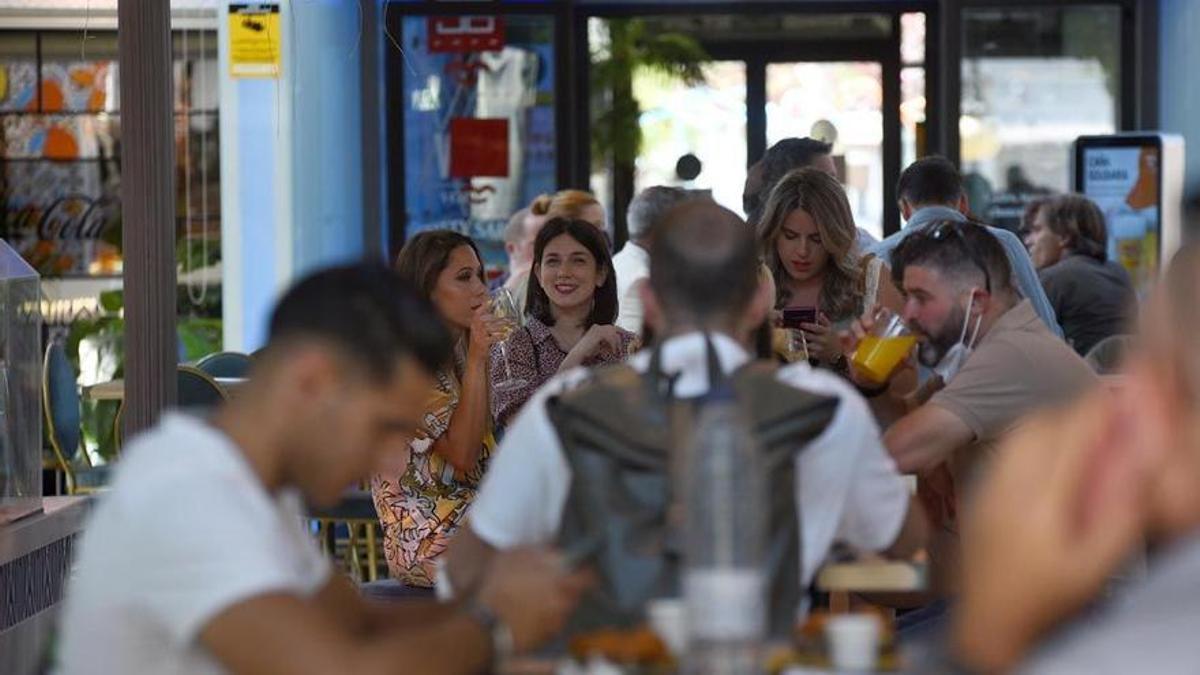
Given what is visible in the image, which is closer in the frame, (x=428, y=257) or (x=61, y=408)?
(x=428, y=257)

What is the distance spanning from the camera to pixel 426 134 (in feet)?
41.7

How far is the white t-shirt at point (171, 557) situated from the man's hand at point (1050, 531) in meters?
0.89

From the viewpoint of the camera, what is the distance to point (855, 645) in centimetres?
304

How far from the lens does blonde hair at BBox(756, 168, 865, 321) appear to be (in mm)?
6547

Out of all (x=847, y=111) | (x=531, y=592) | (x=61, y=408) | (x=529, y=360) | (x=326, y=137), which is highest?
(x=847, y=111)

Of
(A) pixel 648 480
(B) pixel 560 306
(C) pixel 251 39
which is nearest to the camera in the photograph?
(A) pixel 648 480

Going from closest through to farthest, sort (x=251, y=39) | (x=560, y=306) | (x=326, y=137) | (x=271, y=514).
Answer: (x=271, y=514) → (x=560, y=306) → (x=251, y=39) → (x=326, y=137)

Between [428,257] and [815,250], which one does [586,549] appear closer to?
[428,257]

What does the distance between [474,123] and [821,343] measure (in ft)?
22.5

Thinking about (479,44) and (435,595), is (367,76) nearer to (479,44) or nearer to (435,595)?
(479,44)

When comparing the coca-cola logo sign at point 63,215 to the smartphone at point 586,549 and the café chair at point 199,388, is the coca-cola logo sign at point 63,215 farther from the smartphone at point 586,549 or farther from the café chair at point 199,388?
the smartphone at point 586,549

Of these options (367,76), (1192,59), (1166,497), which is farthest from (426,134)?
(1166,497)

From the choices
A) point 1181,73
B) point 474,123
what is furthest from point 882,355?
point 1181,73

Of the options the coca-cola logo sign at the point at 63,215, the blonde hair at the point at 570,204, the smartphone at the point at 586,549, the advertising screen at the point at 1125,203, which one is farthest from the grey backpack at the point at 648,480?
the coca-cola logo sign at the point at 63,215
